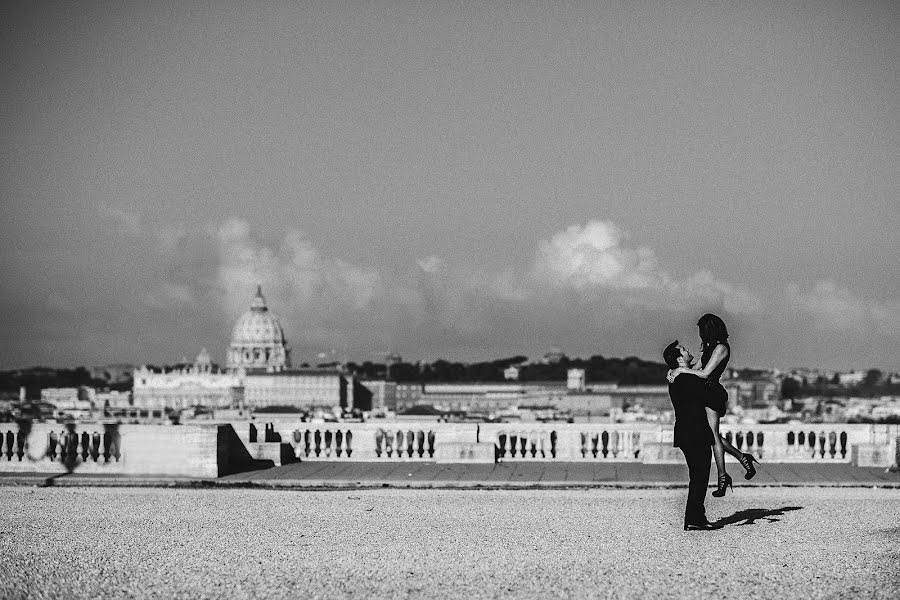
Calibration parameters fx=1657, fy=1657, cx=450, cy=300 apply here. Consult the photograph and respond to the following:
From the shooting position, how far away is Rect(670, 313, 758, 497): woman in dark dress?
15.3 m

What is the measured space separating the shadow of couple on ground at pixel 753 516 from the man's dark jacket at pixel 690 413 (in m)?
1.38

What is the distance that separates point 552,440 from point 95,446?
7.23 metres

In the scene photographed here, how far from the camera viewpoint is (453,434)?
27.2 meters

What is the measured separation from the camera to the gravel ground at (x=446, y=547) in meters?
12.4

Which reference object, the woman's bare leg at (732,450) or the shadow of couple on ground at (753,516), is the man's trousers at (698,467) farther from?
the shadow of couple on ground at (753,516)

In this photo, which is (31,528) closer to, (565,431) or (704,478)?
(704,478)

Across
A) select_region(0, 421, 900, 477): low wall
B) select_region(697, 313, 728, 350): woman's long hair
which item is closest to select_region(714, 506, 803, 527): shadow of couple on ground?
select_region(697, 313, 728, 350): woman's long hair

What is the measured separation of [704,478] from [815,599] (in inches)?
136

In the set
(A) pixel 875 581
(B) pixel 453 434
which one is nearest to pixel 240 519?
(A) pixel 875 581

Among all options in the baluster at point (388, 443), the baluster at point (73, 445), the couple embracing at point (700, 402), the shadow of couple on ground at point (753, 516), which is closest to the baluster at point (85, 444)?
the baluster at point (73, 445)

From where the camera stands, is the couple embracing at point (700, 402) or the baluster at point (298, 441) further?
the baluster at point (298, 441)

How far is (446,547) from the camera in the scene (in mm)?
14617

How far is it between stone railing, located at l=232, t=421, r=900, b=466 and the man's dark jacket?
10.8m

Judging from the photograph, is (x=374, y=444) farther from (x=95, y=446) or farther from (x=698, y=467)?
(x=698, y=467)
